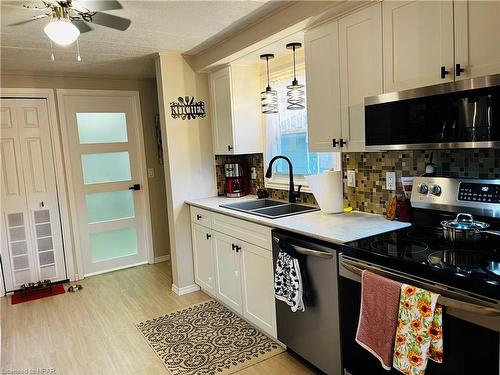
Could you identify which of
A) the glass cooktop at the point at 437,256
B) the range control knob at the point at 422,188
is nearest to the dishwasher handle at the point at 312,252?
the glass cooktop at the point at 437,256

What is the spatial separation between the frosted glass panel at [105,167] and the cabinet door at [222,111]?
1378 mm

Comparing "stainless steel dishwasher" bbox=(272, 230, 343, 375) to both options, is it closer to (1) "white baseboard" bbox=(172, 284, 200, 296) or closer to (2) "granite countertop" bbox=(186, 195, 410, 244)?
(2) "granite countertop" bbox=(186, 195, 410, 244)

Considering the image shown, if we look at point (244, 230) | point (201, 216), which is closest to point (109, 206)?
point (201, 216)

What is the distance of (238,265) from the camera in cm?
286

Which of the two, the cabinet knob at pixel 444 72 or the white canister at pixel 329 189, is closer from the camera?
the cabinet knob at pixel 444 72

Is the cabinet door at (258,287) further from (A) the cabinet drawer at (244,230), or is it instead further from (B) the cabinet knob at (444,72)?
(B) the cabinet knob at (444,72)

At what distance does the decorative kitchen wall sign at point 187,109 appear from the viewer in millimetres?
3521

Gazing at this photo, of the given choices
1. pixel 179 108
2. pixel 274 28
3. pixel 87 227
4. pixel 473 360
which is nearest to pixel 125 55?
pixel 179 108

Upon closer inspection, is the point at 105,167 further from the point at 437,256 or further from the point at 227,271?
the point at 437,256

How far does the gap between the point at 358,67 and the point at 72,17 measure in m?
1.66

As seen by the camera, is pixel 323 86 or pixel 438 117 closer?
pixel 438 117

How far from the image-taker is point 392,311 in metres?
1.57

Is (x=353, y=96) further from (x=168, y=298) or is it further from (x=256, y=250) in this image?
(x=168, y=298)

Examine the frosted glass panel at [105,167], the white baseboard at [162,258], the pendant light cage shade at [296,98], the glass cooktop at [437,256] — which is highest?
the pendant light cage shade at [296,98]
